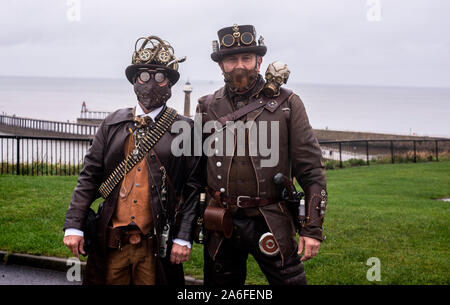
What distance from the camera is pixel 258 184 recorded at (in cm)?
363

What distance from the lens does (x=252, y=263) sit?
6168 millimetres

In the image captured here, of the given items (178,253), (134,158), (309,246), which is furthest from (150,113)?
(309,246)

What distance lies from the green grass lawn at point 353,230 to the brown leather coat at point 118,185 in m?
2.18

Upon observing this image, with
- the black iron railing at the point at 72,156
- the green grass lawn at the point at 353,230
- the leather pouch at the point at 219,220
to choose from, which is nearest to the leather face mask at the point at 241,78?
the leather pouch at the point at 219,220

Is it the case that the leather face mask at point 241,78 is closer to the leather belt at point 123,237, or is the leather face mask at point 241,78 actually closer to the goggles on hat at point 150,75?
the goggles on hat at point 150,75

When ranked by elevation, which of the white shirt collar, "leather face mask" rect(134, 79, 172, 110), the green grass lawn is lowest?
the green grass lawn

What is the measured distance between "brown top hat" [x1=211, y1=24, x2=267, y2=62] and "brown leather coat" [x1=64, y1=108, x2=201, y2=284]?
2.42 feet

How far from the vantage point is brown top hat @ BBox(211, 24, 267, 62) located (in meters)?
3.66

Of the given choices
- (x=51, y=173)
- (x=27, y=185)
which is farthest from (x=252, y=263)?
(x=51, y=173)

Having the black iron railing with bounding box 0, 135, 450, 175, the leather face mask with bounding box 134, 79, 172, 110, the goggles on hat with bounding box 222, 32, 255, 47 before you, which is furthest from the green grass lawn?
the goggles on hat with bounding box 222, 32, 255, 47

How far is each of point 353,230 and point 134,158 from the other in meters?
5.53

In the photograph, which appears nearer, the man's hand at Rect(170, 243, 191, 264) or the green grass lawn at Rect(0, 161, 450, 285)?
the man's hand at Rect(170, 243, 191, 264)

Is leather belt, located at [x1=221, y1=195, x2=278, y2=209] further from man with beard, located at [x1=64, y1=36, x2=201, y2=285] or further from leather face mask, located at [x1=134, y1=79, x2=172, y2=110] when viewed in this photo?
leather face mask, located at [x1=134, y1=79, x2=172, y2=110]

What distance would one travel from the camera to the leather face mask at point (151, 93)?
375cm
